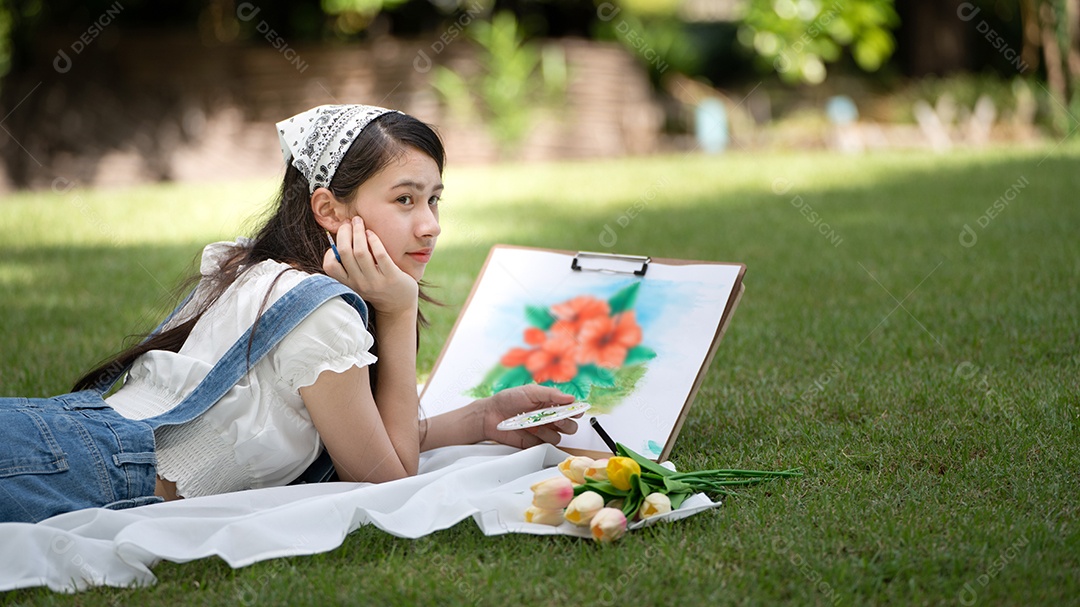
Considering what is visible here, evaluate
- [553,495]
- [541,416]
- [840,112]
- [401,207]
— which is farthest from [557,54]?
[553,495]

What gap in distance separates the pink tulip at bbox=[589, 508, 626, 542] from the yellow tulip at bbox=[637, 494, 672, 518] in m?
0.11

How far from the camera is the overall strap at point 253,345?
269cm

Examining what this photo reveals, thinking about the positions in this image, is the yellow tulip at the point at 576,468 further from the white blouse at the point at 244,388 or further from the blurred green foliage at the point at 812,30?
the blurred green foliage at the point at 812,30

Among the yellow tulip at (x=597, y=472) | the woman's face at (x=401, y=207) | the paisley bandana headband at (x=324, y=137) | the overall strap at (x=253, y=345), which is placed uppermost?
the paisley bandana headband at (x=324, y=137)

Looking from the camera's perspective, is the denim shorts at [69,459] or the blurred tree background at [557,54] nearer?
the denim shorts at [69,459]

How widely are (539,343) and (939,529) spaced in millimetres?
1633

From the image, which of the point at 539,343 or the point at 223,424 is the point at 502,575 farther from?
the point at 539,343

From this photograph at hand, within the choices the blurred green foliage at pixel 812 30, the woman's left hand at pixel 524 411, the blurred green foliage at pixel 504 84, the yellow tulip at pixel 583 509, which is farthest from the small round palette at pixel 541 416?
the blurred green foliage at pixel 812 30

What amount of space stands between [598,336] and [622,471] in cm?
109

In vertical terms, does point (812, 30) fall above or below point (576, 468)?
above

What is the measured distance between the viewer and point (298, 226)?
117 inches

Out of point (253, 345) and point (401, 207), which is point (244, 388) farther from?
point (401, 207)

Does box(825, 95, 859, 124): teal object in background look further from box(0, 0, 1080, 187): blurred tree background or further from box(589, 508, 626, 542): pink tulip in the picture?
box(589, 508, 626, 542): pink tulip

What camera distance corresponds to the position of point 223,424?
274 centimetres
